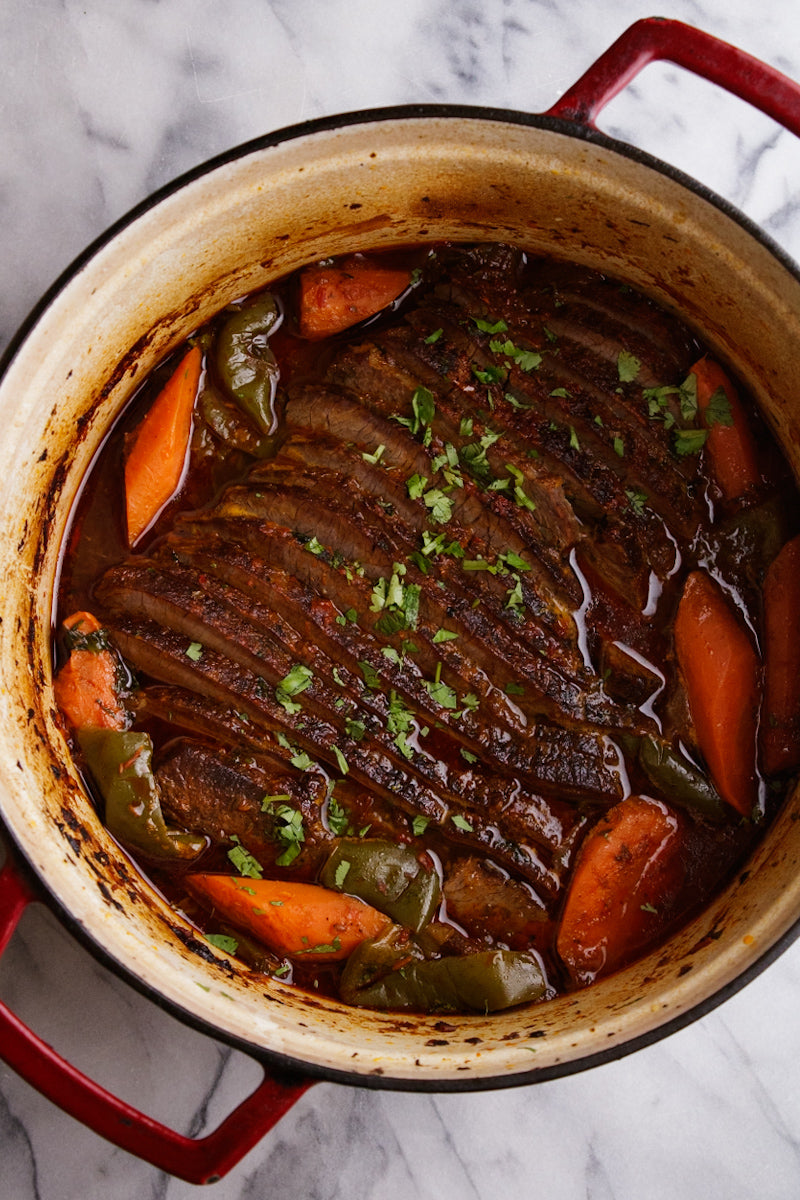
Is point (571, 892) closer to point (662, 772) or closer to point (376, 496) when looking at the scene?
point (662, 772)

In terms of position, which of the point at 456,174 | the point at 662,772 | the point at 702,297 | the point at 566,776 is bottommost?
the point at 566,776

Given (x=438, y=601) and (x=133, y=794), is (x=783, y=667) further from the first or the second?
(x=133, y=794)

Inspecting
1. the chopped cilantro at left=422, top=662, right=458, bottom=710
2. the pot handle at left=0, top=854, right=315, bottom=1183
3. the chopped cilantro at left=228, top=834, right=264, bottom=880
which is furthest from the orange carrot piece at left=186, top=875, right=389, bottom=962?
the chopped cilantro at left=422, top=662, right=458, bottom=710

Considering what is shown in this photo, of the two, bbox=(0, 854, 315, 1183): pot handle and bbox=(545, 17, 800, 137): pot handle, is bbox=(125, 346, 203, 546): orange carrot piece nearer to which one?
bbox=(0, 854, 315, 1183): pot handle

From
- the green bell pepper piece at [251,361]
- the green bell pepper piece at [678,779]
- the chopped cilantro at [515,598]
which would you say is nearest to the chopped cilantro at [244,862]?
the chopped cilantro at [515,598]

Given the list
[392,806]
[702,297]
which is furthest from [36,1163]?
[702,297]

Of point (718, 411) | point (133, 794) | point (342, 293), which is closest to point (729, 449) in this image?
point (718, 411)
